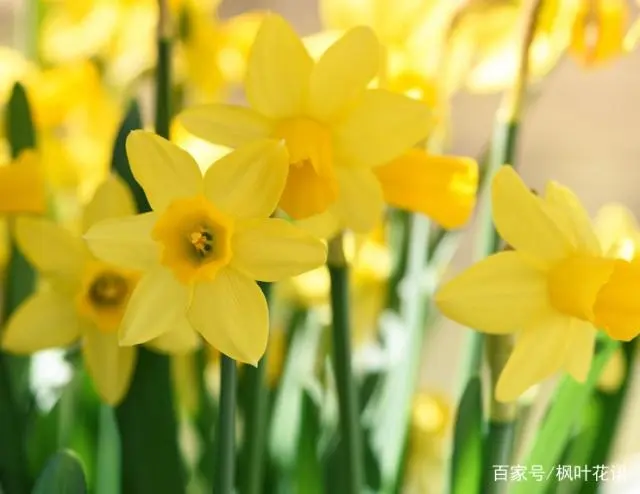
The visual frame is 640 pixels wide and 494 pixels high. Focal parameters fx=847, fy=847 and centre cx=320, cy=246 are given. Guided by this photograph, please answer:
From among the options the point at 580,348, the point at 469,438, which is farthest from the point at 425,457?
the point at 580,348

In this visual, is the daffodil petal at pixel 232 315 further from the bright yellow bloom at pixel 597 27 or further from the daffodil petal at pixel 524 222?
the bright yellow bloom at pixel 597 27

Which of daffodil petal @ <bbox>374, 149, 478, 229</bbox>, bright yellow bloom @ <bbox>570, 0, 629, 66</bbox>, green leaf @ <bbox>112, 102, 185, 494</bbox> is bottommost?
green leaf @ <bbox>112, 102, 185, 494</bbox>

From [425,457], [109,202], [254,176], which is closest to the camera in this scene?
[254,176]

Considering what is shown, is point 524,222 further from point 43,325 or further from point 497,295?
point 43,325

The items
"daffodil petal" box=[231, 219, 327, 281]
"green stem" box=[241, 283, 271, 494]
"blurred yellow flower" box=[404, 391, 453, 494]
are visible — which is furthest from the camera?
"blurred yellow flower" box=[404, 391, 453, 494]

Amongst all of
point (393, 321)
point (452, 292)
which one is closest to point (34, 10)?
point (393, 321)

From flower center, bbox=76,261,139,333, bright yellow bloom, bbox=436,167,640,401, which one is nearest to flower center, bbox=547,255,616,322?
bright yellow bloom, bbox=436,167,640,401

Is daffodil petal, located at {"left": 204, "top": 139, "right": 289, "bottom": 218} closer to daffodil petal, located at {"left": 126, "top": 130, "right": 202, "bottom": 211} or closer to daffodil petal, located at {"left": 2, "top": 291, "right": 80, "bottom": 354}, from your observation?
daffodil petal, located at {"left": 126, "top": 130, "right": 202, "bottom": 211}
